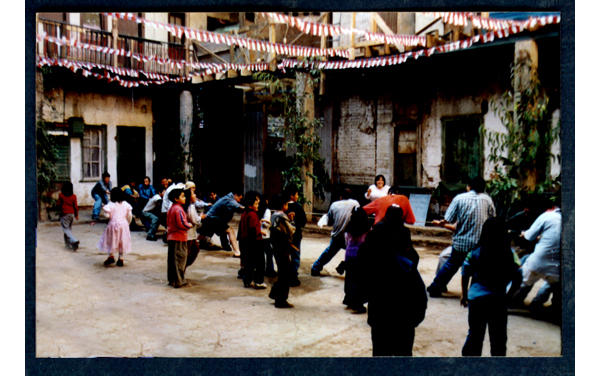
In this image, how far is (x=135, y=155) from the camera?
29.0ft

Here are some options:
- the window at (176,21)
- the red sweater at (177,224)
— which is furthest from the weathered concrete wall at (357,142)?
the window at (176,21)

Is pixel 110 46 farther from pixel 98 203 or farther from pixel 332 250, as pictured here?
pixel 332 250

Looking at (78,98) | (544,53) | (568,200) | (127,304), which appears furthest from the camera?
(78,98)

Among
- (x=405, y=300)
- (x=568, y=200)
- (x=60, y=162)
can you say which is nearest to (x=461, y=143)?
(x=568, y=200)

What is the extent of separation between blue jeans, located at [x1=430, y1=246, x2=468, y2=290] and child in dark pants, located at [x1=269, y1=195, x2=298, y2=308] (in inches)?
78.4

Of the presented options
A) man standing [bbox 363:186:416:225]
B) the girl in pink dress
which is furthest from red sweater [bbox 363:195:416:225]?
the girl in pink dress

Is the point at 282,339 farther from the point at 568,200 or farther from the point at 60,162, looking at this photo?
the point at 60,162

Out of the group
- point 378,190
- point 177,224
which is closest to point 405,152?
point 378,190

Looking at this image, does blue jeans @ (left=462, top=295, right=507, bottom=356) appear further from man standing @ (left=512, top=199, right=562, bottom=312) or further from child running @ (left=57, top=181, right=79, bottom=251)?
child running @ (left=57, top=181, right=79, bottom=251)

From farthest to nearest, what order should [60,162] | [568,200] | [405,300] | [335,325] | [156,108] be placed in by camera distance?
[156,108]
[60,162]
[335,325]
[568,200]
[405,300]

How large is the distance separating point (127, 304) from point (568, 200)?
5.34 metres

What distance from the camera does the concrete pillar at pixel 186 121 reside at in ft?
32.1

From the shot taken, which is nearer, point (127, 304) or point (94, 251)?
point (127, 304)

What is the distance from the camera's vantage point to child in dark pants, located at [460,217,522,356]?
445 centimetres
